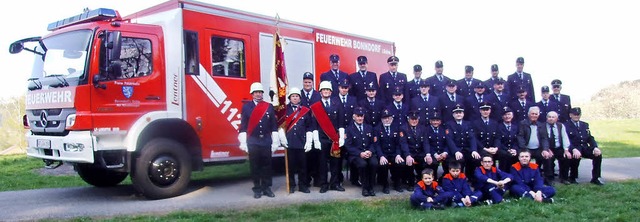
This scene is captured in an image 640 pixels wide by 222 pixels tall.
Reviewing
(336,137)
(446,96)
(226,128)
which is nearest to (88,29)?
(226,128)

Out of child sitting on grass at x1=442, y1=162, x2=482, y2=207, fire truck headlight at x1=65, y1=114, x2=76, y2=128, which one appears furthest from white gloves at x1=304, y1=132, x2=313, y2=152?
fire truck headlight at x1=65, y1=114, x2=76, y2=128

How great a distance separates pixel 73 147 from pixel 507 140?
6.79 m

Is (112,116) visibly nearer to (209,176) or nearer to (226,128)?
(226,128)

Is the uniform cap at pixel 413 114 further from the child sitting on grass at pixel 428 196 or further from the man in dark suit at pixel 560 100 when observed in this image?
the man in dark suit at pixel 560 100

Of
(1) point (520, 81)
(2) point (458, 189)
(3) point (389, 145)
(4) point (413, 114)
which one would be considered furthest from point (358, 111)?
(1) point (520, 81)

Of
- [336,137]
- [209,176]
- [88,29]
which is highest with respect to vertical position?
[88,29]

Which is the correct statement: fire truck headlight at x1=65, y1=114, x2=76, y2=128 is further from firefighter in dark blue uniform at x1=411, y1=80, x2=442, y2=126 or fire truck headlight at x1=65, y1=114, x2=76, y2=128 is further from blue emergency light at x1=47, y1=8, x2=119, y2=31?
firefighter in dark blue uniform at x1=411, y1=80, x2=442, y2=126

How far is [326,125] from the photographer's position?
8445mm

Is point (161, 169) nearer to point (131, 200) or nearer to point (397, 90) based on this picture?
point (131, 200)

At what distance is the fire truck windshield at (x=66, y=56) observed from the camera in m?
7.38

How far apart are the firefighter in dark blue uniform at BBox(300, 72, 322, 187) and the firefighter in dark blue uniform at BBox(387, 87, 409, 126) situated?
4.23ft

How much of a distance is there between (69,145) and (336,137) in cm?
394

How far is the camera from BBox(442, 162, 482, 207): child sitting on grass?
6.96 metres

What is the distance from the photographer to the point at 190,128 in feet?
26.7
